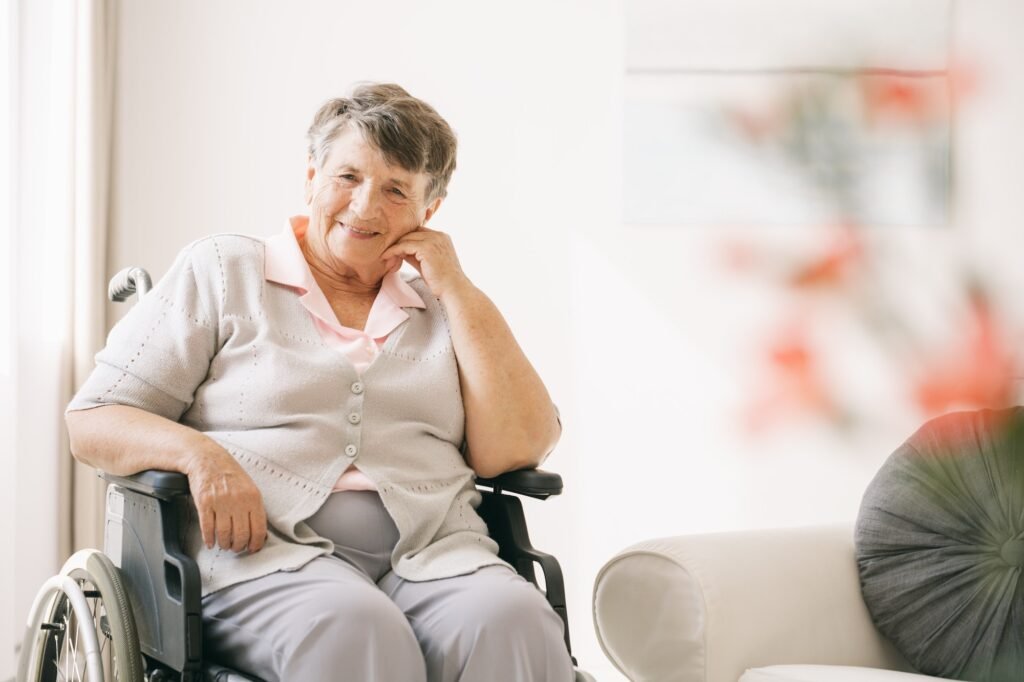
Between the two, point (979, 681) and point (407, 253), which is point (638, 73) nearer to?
point (407, 253)

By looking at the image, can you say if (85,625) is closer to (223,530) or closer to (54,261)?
(223,530)

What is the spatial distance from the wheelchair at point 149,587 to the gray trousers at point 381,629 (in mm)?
50

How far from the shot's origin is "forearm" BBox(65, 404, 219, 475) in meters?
1.41

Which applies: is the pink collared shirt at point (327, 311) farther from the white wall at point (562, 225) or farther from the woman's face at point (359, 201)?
the white wall at point (562, 225)


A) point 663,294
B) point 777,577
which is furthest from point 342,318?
point 663,294

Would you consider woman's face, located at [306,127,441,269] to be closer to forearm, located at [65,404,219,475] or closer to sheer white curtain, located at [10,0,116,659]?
forearm, located at [65,404,219,475]

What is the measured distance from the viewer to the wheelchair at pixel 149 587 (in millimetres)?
1314

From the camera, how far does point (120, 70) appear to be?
2.93 meters

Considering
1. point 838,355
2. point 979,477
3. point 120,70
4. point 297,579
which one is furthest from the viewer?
point 120,70

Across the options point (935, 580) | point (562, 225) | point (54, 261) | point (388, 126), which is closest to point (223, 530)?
point (388, 126)

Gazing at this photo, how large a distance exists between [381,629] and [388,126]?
0.78 metres

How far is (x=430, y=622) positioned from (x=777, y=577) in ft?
1.90

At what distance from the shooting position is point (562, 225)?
3.06 m

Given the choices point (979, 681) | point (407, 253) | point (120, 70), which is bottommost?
point (979, 681)
